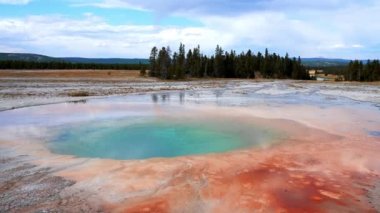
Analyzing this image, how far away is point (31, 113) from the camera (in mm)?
20625

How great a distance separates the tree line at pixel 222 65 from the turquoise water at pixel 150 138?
57.9m

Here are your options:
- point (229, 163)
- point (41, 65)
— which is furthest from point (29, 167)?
point (41, 65)

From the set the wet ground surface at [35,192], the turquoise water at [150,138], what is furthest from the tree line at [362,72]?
Result: the wet ground surface at [35,192]

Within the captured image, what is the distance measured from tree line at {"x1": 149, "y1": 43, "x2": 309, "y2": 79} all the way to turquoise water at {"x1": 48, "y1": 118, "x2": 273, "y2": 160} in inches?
2278

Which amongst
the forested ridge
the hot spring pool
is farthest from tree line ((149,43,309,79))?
the hot spring pool

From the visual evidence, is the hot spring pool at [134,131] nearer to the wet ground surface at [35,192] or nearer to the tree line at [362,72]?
the wet ground surface at [35,192]

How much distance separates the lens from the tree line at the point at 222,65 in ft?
252

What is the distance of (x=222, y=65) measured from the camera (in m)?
92.8

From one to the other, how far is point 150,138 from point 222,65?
79636 millimetres

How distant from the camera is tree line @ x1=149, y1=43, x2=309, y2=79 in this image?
76.8m

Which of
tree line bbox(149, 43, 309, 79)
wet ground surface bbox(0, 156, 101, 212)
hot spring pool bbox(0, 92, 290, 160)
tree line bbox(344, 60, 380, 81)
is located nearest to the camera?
wet ground surface bbox(0, 156, 101, 212)

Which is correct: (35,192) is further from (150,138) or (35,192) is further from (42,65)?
(42,65)

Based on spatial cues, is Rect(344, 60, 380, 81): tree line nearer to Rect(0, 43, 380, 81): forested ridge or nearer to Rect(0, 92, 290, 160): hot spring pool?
Rect(0, 43, 380, 81): forested ridge

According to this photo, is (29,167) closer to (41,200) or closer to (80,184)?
(80,184)
